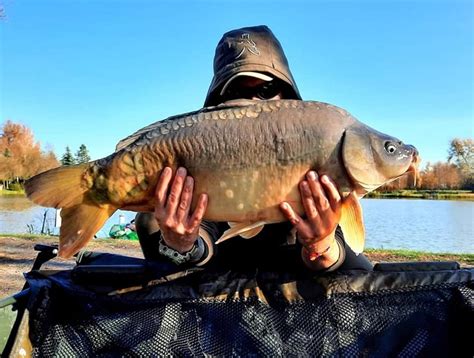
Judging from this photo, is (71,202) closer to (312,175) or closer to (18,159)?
(312,175)

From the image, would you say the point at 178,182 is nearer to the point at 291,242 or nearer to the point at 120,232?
the point at 291,242

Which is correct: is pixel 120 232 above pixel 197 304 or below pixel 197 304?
below

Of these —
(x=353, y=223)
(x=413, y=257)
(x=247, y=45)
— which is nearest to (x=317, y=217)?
(x=353, y=223)

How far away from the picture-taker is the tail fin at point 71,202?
4.35ft

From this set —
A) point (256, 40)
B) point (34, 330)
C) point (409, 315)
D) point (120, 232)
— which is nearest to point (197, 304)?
point (34, 330)

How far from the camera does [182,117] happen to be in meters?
1.36

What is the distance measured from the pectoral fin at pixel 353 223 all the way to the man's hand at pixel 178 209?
0.42 meters

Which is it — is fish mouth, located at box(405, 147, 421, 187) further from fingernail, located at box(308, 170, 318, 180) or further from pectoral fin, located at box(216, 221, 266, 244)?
pectoral fin, located at box(216, 221, 266, 244)

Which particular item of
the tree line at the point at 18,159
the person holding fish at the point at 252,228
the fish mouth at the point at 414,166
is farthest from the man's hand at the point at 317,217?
the tree line at the point at 18,159

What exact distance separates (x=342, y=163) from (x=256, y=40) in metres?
0.85

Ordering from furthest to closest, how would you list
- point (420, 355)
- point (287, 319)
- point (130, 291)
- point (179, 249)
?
point (179, 249), point (130, 291), point (287, 319), point (420, 355)

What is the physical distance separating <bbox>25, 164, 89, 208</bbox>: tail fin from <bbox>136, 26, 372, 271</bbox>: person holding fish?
24 cm

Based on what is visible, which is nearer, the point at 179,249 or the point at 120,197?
the point at 120,197

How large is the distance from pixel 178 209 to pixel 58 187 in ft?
1.17
